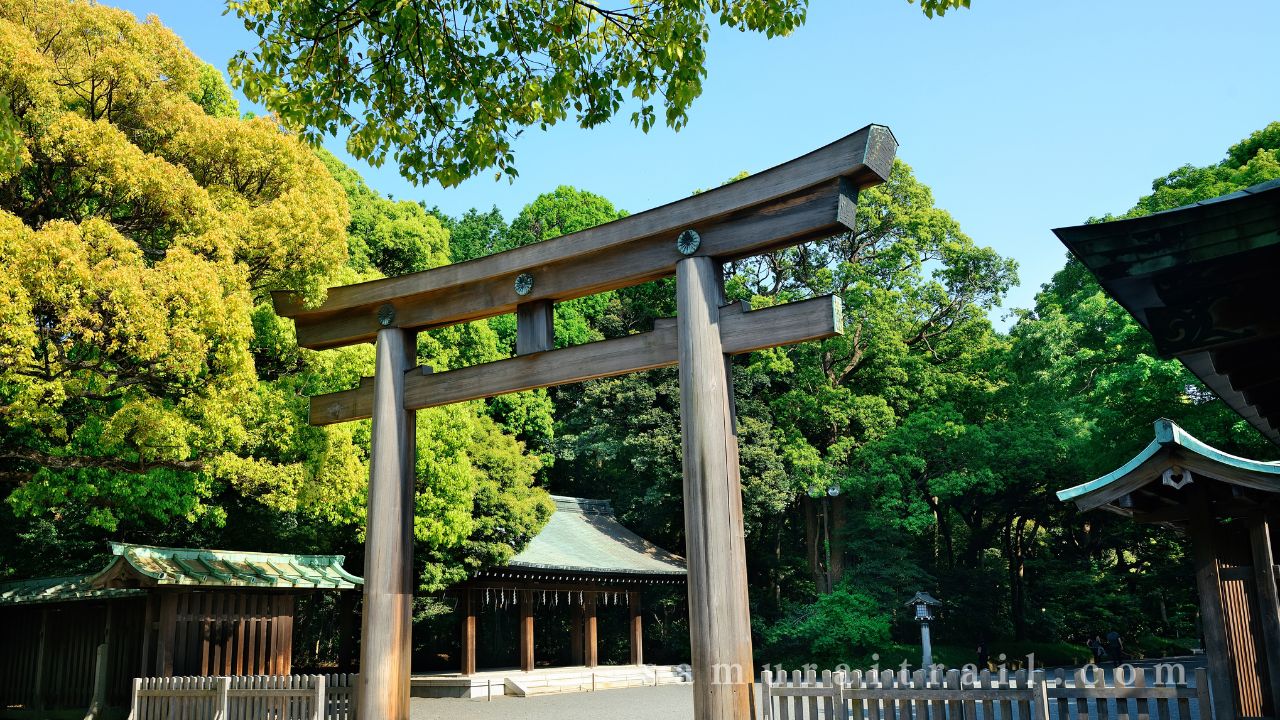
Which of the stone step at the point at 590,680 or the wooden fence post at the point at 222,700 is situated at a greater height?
the wooden fence post at the point at 222,700

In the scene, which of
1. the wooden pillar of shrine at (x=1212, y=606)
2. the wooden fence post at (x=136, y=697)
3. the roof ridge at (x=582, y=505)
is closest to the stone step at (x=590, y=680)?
the roof ridge at (x=582, y=505)

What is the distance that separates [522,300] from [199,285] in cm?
503

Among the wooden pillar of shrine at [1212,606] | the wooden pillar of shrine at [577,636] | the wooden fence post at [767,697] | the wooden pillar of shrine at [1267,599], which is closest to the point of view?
the wooden fence post at [767,697]

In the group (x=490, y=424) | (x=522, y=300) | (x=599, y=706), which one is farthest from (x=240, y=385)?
(x=490, y=424)

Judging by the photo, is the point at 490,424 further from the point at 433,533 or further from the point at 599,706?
the point at 599,706

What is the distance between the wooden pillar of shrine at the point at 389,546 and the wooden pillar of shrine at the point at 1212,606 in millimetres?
6768

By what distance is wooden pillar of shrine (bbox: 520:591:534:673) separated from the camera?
2173 centimetres

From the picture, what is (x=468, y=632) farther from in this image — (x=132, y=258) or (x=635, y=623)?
(x=132, y=258)

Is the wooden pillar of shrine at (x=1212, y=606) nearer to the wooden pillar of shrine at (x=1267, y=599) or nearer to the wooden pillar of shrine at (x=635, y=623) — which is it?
the wooden pillar of shrine at (x=1267, y=599)

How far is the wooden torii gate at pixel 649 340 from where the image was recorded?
21.1 ft

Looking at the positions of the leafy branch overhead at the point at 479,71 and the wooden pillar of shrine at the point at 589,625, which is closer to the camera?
the leafy branch overhead at the point at 479,71

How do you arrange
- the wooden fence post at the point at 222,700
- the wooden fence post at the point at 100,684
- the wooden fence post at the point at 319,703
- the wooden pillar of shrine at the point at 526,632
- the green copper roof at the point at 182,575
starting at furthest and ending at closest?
1. the wooden pillar of shrine at the point at 526,632
2. the wooden fence post at the point at 100,684
3. the green copper roof at the point at 182,575
4. the wooden fence post at the point at 222,700
5. the wooden fence post at the point at 319,703

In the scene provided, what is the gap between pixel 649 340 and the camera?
746 centimetres

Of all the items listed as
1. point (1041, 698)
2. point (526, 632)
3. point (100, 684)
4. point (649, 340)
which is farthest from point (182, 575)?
point (526, 632)
